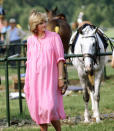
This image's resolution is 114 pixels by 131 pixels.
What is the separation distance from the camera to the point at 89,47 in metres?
10.2

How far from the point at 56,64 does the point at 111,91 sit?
3713 millimetres

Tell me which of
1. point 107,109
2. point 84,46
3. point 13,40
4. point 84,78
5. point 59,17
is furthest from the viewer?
point 13,40

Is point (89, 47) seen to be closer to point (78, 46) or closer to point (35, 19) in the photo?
point (78, 46)

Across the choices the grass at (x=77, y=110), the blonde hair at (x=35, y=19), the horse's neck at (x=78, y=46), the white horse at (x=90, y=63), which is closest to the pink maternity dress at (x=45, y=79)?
the blonde hair at (x=35, y=19)

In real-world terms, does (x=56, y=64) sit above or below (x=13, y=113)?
above

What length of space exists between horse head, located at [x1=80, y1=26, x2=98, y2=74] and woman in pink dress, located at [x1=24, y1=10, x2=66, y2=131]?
9.41 ft

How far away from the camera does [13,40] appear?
22562 millimetres

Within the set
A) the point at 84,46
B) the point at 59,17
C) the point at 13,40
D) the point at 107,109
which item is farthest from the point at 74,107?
the point at 13,40

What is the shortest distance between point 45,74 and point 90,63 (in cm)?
305

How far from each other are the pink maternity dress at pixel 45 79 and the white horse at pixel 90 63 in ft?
9.41

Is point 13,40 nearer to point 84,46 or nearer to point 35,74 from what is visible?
point 84,46

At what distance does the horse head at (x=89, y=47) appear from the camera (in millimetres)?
10031

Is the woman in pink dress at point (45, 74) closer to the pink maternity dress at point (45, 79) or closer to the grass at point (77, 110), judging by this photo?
the pink maternity dress at point (45, 79)

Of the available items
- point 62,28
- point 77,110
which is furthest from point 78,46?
point 62,28
